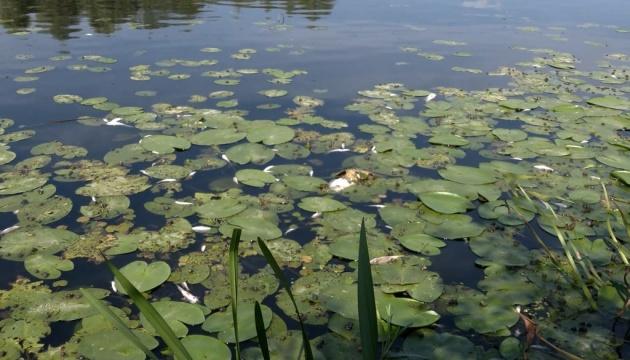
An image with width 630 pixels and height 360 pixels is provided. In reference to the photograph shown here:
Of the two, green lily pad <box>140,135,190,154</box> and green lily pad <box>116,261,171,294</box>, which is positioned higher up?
green lily pad <box>140,135,190,154</box>

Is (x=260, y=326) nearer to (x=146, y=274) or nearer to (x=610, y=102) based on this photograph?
(x=146, y=274)

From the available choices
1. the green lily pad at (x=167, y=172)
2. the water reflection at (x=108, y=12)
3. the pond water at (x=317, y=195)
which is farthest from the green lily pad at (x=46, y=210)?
the water reflection at (x=108, y=12)

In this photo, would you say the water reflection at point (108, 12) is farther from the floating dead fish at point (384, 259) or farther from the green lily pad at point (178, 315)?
the floating dead fish at point (384, 259)

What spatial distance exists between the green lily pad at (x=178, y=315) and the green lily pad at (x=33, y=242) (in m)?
0.87

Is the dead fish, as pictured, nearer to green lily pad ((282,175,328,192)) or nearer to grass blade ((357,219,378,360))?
green lily pad ((282,175,328,192))

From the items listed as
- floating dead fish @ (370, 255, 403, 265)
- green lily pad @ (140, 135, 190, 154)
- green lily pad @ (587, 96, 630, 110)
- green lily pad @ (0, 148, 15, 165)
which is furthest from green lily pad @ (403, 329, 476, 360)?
green lily pad @ (587, 96, 630, 110)

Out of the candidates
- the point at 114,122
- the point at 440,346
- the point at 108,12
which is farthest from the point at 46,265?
the point at 108,12

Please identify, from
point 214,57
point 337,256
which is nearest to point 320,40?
point 214,57

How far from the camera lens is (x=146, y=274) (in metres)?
2.65

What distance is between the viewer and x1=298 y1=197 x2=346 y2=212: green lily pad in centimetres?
333

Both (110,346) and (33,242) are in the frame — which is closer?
(110,346)

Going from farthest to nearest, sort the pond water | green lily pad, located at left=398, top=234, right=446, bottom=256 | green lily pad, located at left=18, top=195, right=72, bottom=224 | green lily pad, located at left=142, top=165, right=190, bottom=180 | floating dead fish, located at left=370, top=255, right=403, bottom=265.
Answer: green lily pad, located at left=142, top=165, right=190, bottom=180 → green lily pad, located at left=18, top=195, right=72, bottom=224 → green lily pad, located at left=398, top=234, right=446, bottom=256 → floating dead fish, located at left=370, top=255, right=403, bottom=265 → the pond water

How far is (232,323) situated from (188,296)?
0.37 meters

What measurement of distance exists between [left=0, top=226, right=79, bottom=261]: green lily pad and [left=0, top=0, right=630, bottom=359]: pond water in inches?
0.4
